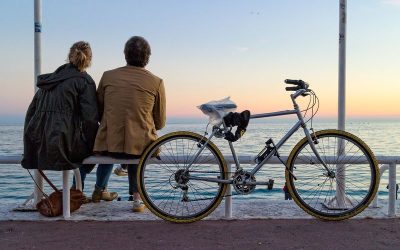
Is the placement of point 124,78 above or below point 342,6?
below

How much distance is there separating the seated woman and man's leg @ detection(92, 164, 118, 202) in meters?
0.42

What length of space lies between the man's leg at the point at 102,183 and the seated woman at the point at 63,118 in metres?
0.42

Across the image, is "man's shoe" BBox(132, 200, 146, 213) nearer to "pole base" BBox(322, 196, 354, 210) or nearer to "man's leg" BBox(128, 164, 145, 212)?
"man's leg" BBox(128, 164, 145, 212)

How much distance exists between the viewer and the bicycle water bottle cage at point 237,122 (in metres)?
4.63

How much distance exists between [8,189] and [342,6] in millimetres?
18362

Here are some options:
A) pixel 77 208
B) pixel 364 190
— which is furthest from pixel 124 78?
pixel 364 190

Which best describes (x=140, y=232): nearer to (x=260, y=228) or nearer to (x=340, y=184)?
(x=260, y=228)

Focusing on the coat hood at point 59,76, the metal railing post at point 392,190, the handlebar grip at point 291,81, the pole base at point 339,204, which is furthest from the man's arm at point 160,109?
the metal railing post at point 392,190

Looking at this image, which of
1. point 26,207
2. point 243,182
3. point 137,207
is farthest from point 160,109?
point 26,207

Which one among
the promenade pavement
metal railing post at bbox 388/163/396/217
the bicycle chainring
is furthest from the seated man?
metal railing post at bbox 388/163/396/217

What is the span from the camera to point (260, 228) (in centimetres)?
449

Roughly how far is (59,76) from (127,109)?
75 centimetres


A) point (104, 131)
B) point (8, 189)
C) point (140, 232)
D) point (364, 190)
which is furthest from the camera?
point (8, 189)

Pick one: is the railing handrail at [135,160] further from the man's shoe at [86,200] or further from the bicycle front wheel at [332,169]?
the man's shoe at [86,200]
